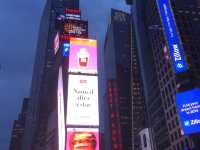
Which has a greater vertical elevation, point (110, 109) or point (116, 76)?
Result: point (116, 76)

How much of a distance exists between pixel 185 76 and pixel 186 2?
2186 inches

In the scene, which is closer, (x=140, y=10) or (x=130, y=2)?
(x=140, y=10)

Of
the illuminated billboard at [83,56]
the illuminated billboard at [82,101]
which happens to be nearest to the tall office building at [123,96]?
the illuminated billboard at [83,56]

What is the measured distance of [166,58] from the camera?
8456 cm

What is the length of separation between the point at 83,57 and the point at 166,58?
184ft

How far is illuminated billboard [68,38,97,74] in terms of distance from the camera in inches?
1238

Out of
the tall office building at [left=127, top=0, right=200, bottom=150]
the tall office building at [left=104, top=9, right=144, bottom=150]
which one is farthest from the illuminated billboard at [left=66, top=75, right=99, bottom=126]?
the tall office building at [left=104, top=9, right=144, bottom=150]

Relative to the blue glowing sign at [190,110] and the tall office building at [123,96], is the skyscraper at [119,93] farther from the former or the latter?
the blue glowing sign at [190,110]

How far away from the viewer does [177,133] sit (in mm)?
71500

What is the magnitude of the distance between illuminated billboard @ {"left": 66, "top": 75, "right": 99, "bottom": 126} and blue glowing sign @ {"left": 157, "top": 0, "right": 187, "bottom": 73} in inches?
872

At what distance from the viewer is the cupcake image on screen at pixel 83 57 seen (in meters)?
31.8

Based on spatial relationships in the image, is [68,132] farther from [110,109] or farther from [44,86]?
[44,86]

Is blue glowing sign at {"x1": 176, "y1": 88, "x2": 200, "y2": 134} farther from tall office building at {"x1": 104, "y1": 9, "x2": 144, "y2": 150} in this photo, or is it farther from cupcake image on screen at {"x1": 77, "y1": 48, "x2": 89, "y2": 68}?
tall office building at {"x1": 104, "y1": 9, "x2": 144, "y2": 150}

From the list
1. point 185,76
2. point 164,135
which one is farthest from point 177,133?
point 185,76
